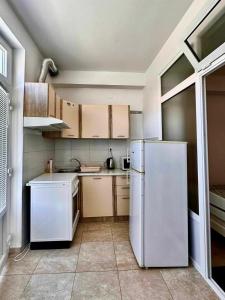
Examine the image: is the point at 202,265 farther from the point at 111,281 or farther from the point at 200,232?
the point at 111,281

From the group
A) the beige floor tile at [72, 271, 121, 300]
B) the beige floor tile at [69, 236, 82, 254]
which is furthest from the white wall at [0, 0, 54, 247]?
the beige floor tile at [72, 271, 121, 300]

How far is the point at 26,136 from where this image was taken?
2471mm

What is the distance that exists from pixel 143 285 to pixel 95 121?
268 cm

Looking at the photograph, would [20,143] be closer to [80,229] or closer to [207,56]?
[80,229]

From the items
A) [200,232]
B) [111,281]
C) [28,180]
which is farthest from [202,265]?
[28,180]

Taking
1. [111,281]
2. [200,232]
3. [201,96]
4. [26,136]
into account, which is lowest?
[111,281]

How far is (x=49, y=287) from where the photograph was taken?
1.74 m

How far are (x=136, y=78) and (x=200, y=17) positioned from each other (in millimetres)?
2001

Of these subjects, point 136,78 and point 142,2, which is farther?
point 136,78

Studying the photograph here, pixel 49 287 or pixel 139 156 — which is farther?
pixel 139 156

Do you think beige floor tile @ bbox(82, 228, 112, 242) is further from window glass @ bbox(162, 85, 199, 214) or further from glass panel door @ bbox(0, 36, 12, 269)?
window glass @ bbox(162, 85, 199, 214)

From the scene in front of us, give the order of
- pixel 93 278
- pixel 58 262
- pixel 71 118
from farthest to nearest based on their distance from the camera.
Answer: pixel 71 118
pixel 58 262
pixel 93 278

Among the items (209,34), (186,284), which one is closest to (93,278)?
(186,284)

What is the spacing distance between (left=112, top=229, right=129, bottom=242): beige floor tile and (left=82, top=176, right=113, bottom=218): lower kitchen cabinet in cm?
45
